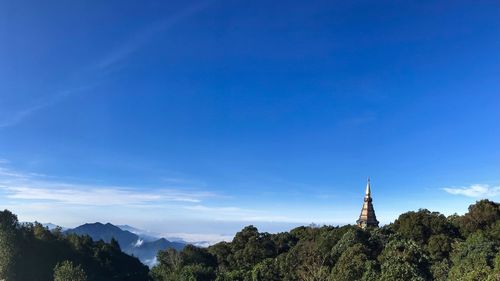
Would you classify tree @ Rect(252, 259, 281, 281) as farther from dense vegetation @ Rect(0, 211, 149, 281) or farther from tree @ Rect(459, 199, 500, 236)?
tree @ Rect(459, 199, 500, 236)

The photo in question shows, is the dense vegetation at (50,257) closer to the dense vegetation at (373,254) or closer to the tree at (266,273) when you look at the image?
the dense vegetation at (373,254)

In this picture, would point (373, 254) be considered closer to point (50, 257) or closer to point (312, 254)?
point (312, 254)

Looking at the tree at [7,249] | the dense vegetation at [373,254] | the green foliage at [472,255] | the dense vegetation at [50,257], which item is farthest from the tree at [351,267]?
the tree at [7,249]

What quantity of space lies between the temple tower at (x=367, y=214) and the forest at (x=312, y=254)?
2468cm

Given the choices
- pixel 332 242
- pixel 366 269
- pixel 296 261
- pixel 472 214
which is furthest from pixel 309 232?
pixel 366 269

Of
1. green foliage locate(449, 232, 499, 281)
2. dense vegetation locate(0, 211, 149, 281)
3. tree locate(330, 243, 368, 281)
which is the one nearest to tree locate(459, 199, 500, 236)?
green foliage locate(449, 232, 499, 281)

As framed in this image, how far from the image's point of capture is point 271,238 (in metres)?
72.9

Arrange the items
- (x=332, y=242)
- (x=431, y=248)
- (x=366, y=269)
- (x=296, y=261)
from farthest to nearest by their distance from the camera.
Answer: (x=332, y=242) → (x=296, y=261) → (x=431, y=248) → (x=366, y=269)

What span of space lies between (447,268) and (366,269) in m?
7.72

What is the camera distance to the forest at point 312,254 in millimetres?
39906

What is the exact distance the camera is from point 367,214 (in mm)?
97875

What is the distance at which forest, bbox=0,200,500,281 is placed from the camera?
39.9 meters

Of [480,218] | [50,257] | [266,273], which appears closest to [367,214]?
[480,218]

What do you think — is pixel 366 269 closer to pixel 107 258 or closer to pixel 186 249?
pixel 186 249
